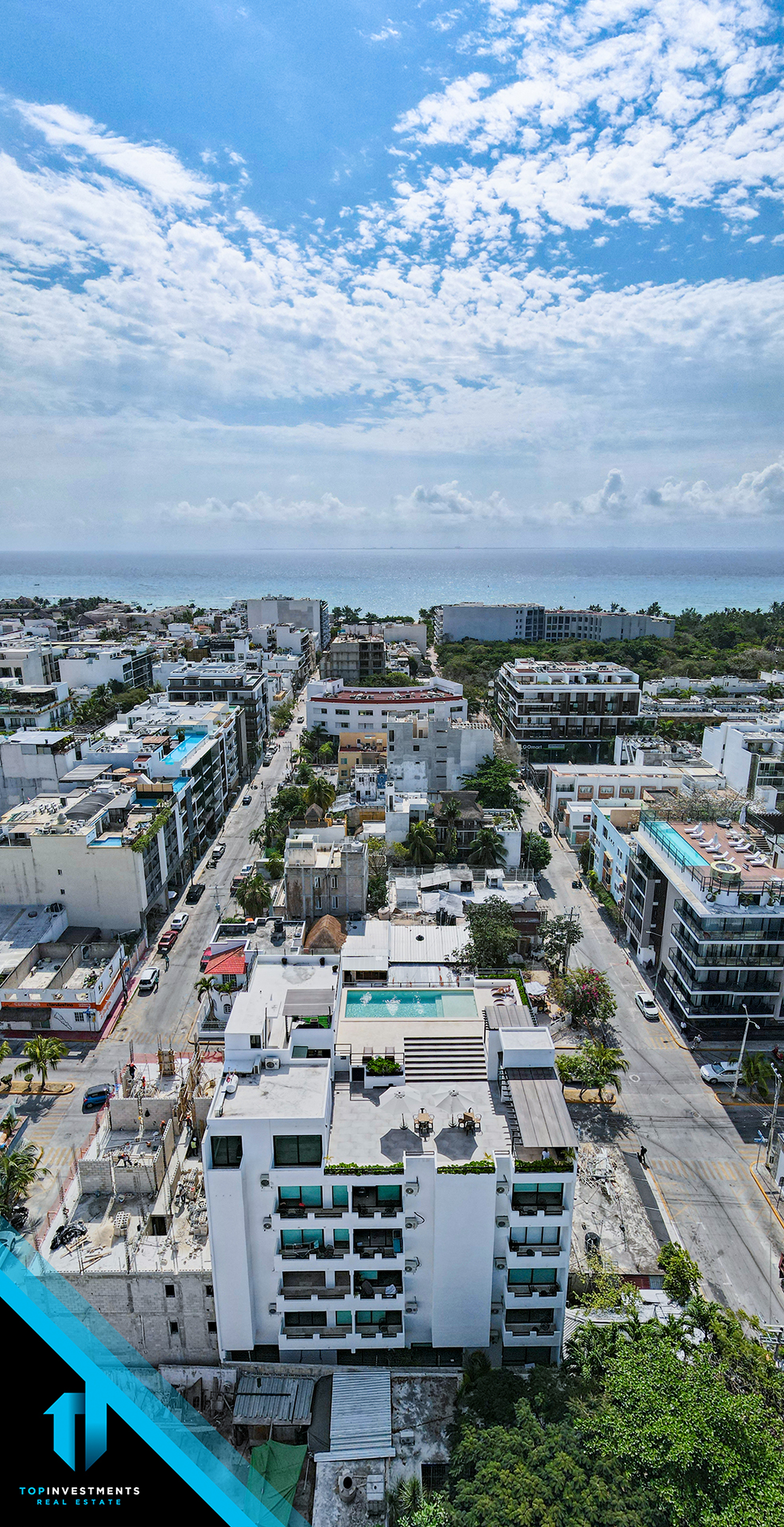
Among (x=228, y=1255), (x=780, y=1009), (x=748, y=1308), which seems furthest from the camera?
(x=780, y=1009)

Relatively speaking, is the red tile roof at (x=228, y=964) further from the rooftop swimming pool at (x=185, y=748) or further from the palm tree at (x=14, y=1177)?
the rooftop swimming pool at (x=185, y=748)

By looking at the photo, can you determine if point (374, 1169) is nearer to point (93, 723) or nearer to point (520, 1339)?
point (520, 1339)

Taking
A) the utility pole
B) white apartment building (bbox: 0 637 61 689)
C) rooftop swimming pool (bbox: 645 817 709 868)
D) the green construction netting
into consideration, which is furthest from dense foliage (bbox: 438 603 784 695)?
the green construction netting

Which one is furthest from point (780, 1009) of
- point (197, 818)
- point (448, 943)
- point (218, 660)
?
point (218, 660)

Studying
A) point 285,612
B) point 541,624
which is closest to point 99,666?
point 285,612

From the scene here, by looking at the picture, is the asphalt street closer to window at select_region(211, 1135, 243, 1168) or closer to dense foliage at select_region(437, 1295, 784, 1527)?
dense foliage at select_region(437, 1295, 784, 1527)
